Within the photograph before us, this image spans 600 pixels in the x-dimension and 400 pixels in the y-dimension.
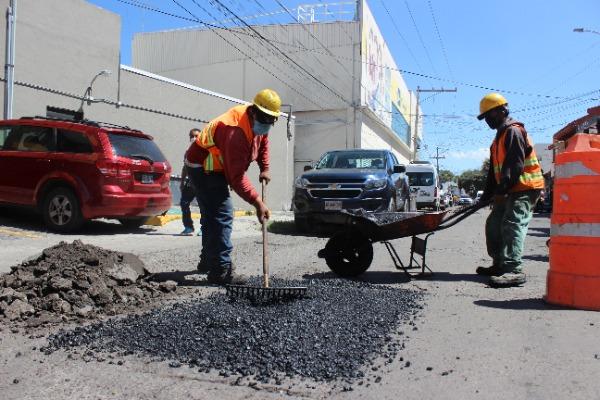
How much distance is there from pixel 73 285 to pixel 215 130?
1802 mm

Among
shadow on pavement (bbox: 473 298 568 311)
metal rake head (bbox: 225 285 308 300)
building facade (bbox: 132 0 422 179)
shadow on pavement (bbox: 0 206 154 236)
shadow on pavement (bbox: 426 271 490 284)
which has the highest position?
building facade (bbox: 132 0 422 179)

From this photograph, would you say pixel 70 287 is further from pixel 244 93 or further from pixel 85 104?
pixel 244 93

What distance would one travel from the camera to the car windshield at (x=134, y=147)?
8750 millimetres

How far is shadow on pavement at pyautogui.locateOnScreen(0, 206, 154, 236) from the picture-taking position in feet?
29.7

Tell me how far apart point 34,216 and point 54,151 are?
1695 millimetres

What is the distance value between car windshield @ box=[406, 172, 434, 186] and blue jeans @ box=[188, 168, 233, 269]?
22.9 meters

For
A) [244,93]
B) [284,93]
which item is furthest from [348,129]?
[244,93]

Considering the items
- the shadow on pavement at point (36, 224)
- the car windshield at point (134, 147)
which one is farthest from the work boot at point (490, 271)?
the shadow on pavement at point (36, 224)

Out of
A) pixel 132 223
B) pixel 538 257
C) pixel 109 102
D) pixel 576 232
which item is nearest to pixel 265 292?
pixel 576 232

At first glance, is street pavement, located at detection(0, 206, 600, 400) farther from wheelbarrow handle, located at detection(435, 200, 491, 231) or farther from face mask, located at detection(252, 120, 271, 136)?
face mask, located at detection(252, 120, 271, 136)

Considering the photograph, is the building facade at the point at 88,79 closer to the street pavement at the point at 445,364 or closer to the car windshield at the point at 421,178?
the street pavement at the point at 445,364

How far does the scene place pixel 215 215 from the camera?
5312 mm

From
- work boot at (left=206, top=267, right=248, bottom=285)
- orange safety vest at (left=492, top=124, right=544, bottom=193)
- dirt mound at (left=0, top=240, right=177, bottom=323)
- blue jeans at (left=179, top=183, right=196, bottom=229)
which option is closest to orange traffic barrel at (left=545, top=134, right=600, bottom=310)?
orange safety vest at (left=492, top=124, right=544, bottom=193)

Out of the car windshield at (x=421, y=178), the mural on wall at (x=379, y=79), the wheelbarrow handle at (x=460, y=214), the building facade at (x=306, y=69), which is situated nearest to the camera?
the wheelbarrow handle at (x=460, y=214)
